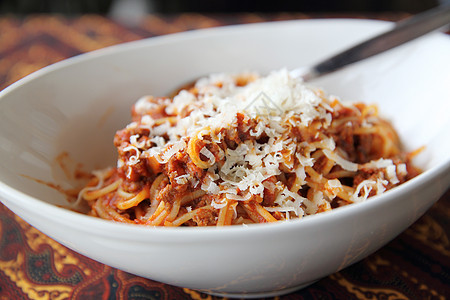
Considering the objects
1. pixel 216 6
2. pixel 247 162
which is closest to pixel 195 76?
pixel 247 162

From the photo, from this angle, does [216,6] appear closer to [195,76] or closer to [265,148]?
[195,76]

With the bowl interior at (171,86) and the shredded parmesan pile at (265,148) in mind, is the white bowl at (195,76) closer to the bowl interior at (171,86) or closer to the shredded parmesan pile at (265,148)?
the bowl interior at (171,86)

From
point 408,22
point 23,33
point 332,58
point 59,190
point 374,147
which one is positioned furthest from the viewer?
point 23,33

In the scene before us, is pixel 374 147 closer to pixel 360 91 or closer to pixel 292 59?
pixel 360 91

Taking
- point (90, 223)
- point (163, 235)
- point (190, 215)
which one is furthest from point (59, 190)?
point (163, 235)

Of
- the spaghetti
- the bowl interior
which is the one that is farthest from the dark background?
the spaghetti

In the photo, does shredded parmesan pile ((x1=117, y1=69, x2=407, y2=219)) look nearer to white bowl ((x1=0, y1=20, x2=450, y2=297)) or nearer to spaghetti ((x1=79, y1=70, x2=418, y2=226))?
spaghetti ((x1=79, y1=70, x2=418, y2=226))
